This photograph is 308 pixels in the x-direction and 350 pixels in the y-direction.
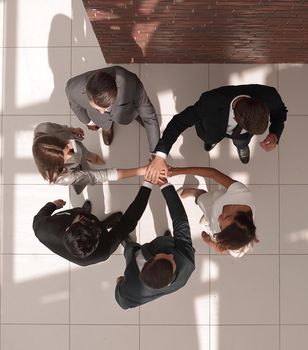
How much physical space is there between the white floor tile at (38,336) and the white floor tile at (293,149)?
96.6 inches

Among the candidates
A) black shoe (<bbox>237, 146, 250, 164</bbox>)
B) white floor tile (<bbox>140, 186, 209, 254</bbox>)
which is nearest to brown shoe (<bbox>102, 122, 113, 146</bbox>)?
white floor tile (<bbox>140, 186, 209, 254</bbox>)

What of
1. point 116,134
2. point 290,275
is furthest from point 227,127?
point 290,275

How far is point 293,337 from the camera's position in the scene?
3.71 meters

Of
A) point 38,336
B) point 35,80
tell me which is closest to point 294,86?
point 35,80

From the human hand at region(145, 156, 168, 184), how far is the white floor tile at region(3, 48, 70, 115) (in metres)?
1.24

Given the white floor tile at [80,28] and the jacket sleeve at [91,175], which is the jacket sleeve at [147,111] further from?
the white floor tile at [80,28]

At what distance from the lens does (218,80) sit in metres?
3.77

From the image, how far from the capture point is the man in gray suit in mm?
2598

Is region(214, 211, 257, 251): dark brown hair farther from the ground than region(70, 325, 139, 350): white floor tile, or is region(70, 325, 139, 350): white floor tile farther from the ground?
region(214, 211, 257, 251): dark brown hair

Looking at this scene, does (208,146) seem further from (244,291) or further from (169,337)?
(169,337)

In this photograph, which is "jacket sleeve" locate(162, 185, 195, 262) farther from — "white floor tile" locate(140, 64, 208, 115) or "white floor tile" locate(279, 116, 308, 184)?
"white floor tile" locate(279, 116, 308, 184)

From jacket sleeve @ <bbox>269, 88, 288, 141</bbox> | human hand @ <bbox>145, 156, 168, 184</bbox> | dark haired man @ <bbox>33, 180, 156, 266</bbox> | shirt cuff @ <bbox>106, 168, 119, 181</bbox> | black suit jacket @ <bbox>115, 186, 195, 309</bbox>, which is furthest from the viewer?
shirt cuff @ <bbox>106, 168, 119, 181</bbox>

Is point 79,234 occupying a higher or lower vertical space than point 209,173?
lower

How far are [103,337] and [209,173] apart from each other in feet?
5.90
